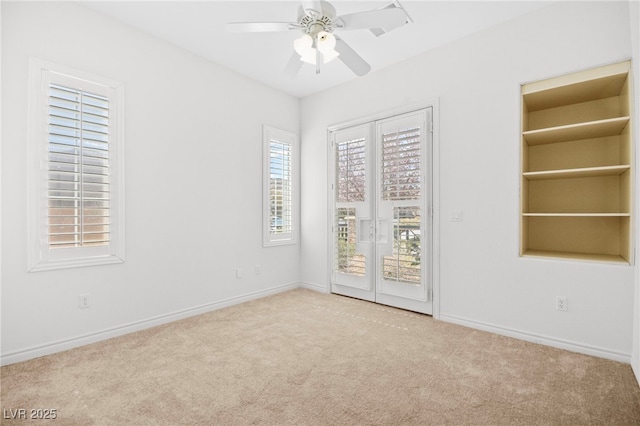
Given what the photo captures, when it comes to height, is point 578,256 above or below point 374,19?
below

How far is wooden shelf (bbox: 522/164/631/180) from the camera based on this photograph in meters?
2.28

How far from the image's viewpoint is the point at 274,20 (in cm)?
276

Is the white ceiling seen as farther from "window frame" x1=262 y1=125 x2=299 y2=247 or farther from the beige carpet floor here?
the beige carpet floor

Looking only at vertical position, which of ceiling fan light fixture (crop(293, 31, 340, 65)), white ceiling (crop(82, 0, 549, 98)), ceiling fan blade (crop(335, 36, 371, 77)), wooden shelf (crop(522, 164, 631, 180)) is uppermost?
white ceiling (crop(82, 0, 549, 98))

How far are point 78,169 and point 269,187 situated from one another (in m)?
2.06

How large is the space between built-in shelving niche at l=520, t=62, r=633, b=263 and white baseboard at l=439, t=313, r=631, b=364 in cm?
68

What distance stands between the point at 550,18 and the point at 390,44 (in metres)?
1.33

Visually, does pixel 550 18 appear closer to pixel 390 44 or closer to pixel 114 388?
pixel 390 44

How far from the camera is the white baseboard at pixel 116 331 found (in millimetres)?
2285

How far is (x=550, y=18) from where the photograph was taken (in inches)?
101

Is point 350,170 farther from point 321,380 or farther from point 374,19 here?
point 321,380

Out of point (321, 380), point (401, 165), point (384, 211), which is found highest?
point (401, 165)

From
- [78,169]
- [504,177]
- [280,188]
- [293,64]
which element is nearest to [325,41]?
[293,64]

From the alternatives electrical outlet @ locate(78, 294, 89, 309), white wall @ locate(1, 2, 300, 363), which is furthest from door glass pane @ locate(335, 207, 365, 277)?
electrical outlet @ locate(78, 294, 89, 309)
